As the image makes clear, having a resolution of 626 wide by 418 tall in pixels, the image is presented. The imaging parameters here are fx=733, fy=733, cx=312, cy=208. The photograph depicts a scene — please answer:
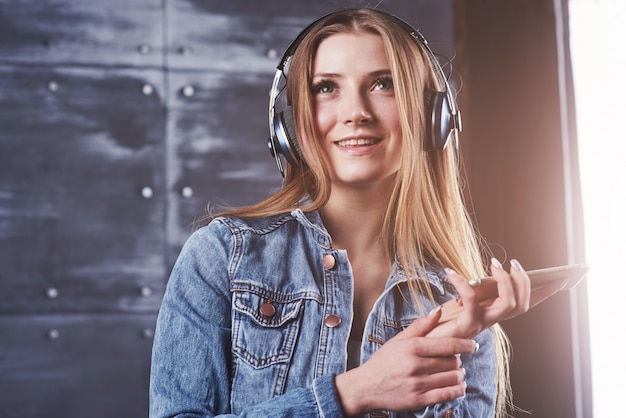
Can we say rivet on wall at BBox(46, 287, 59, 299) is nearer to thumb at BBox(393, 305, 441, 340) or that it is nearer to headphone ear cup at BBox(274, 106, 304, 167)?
headphone ear cup at BBox(274, 106, 304, 167)

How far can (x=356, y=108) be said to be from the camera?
44.6 inches

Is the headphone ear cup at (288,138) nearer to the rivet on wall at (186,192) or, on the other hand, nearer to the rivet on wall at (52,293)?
the rivet on wall at (186,192)

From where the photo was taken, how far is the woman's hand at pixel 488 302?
3.08ft

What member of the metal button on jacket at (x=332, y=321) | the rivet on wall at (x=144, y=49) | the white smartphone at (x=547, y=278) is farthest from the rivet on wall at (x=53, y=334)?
the white smartphone at (x=547, y=278)

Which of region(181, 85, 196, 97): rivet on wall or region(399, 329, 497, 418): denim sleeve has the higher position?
Answer: region(181, 85, 196, 97): rivet on wall

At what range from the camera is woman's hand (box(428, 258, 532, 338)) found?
3.08ft

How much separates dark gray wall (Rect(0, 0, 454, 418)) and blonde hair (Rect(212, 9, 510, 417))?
936 mm

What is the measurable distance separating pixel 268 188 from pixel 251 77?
1.10ft

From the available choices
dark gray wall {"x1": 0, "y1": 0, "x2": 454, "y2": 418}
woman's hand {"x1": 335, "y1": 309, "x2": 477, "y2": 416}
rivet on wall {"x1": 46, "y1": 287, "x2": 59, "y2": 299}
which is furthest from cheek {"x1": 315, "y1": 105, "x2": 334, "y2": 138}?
rivet on wall {"x1": 46, "y1": 287, "x2": 59, "y2": 299}

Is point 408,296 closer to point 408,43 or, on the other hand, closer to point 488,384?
point 488,384

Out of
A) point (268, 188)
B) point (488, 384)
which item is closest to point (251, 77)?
point (268, 188)

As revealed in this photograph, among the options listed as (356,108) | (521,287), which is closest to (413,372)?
(521,287)

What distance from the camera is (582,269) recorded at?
103 cm

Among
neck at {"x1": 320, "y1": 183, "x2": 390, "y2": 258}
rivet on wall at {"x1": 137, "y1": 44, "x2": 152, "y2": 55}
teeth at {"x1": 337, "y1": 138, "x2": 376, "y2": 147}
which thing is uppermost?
rivet on wall at {"x1": 137, "y1": 44, "x2": 152, "y2": 55}
